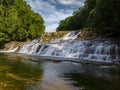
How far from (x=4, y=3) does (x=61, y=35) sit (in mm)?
20901

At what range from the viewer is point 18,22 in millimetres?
63719

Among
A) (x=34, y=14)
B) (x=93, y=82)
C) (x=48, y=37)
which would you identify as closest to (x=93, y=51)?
(x=93, y=82)

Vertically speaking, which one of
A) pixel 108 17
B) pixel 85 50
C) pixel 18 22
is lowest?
pixel 85 50

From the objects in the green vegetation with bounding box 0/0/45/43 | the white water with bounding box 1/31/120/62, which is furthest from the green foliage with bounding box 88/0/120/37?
the green vegetation with bounding box 0/0/45/43

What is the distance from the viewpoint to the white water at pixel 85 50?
3055 cm

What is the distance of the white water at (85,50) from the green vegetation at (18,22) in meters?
16.3

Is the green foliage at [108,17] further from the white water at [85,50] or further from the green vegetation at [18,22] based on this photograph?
the green vegetation at [18,22]

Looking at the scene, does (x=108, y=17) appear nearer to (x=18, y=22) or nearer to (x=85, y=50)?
(x=85, y=50)

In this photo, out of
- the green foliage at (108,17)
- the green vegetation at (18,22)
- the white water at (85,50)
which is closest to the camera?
the white water at (85,50)

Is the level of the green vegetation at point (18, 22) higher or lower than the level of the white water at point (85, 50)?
higher

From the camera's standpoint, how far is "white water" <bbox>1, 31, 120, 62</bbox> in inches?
1203

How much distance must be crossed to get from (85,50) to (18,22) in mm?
32685

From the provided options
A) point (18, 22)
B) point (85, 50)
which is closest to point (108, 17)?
point (85, 50)

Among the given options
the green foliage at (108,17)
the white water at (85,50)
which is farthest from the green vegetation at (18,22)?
the green foliage at (108,17)
